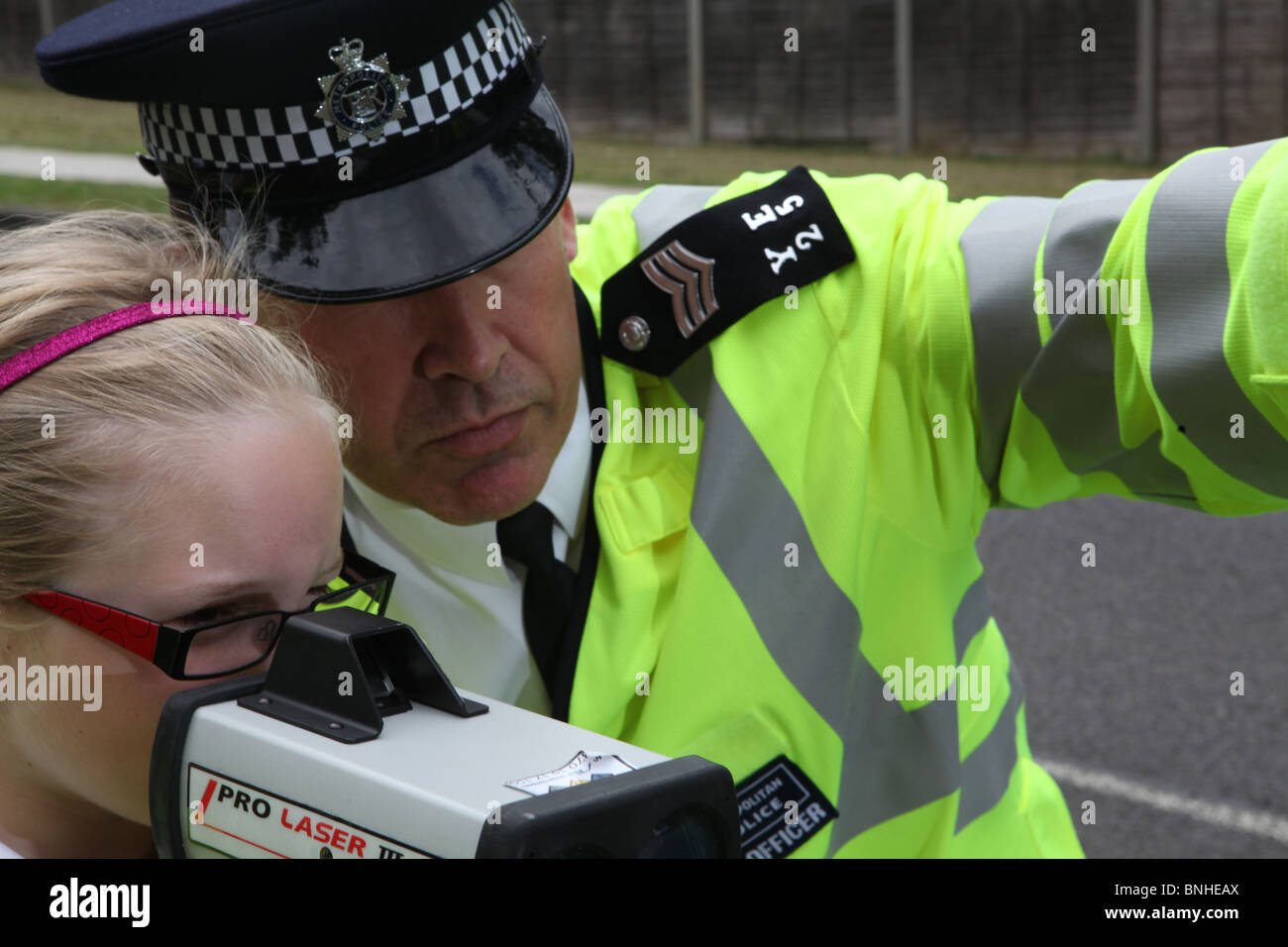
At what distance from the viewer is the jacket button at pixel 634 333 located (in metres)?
1.90

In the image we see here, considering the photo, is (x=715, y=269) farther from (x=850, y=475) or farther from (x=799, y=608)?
(x=799, y=608)

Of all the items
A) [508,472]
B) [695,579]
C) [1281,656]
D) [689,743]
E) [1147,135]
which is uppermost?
[508,472]

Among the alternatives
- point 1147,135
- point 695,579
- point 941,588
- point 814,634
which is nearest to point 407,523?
point 695,579

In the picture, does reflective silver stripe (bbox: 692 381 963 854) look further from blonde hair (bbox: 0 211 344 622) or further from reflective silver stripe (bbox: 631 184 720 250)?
blonde hair (bbox: 0 211 344 622)

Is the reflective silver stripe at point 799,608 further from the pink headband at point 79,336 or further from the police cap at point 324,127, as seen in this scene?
the pink headband at point 79,336

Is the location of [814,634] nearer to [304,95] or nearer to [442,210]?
[442,210]

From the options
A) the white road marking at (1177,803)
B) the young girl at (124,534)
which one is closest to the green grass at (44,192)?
the white road marking at (1177,803)

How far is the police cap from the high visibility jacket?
339mm

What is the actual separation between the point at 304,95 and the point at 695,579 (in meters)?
0.71

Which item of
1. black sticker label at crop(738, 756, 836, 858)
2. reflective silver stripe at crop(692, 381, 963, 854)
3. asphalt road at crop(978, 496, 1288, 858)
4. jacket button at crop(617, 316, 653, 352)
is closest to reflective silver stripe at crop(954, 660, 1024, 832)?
reflective silver stripe at crop(692, 381, 963, 854)

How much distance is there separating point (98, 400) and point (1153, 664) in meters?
4.15

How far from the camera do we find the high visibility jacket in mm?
1686

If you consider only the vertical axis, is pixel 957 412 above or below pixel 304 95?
below

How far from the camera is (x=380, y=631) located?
1.01 metres
